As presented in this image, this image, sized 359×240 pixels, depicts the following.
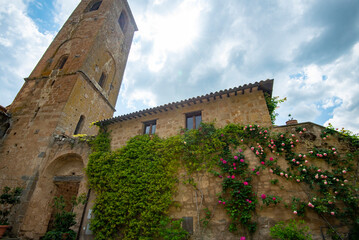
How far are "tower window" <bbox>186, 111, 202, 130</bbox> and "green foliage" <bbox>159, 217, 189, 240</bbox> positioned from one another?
397cm

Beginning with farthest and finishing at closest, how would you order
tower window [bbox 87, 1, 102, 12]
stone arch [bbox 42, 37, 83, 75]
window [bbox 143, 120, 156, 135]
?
tower window [bbox 87, 1, 102, 12]
stone arch [bbox 42, 37, 83, 75]
window [bbox 143, 120, 156, 135]

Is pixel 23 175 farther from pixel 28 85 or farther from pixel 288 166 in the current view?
pixel 288 166

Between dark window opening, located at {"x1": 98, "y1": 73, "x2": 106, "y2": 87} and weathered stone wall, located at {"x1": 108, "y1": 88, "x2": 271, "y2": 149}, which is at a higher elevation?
dark window opening, located at {"x1": 98, "y1": 73, "x2": 106, "y2": 87}

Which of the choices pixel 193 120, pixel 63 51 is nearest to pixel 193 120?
pixel 193 120

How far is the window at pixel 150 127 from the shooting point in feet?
29.1

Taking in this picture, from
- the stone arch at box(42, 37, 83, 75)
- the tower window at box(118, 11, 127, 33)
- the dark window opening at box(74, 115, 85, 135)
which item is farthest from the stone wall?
the tower window at box(118, 11, 127, 33)

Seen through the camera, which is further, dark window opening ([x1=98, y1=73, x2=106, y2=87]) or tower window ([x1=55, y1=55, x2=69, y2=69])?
dark window opening ([x1=98, y1=73, x2=106, y2=87])

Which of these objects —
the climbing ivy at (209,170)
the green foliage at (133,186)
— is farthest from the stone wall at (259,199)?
the green foliage at (133,186)

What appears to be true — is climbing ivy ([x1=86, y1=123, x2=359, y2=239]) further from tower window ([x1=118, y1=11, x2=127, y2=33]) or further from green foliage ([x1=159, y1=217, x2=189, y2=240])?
tower window ([x1=118, y1=11, x2=127, y2=33])

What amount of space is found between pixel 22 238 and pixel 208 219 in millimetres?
8448

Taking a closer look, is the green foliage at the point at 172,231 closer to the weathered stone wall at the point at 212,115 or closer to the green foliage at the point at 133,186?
the green foliage at the point at 133,186

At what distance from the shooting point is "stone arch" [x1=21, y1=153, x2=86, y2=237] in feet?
26.3

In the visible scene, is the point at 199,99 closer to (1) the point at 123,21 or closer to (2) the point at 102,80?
(2) the point at 102,80

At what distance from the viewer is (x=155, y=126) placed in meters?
8.96
